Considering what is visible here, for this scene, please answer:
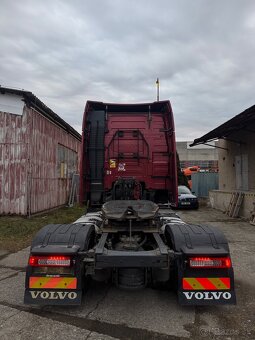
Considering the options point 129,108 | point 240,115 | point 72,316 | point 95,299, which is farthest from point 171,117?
point 240,115

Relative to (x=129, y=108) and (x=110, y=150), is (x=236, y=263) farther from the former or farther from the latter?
(x=129, y=108)

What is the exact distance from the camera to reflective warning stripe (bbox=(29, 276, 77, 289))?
151 inches

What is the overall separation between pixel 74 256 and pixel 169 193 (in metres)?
3.56

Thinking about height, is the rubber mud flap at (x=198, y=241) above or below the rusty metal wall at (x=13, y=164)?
below

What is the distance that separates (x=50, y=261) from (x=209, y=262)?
1868 mm

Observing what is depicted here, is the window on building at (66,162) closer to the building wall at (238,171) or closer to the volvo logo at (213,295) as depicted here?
the building wall at (238,171)

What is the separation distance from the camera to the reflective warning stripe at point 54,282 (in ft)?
12.6

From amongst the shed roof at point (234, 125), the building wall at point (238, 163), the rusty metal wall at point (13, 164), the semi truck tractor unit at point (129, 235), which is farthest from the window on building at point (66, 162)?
the semi truck tractor unit at point (129, 235)

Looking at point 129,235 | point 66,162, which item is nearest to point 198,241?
point 129,235

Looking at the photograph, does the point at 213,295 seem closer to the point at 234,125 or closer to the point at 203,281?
the point at 203,281

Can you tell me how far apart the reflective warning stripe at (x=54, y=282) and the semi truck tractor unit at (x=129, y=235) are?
0.01m

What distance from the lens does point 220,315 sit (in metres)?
3.98

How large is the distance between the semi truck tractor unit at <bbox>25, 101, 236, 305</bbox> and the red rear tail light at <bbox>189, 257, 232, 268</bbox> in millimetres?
→ 11

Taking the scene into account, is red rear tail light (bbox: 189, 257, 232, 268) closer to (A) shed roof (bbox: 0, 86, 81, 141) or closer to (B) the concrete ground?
(B) the concrete ground
